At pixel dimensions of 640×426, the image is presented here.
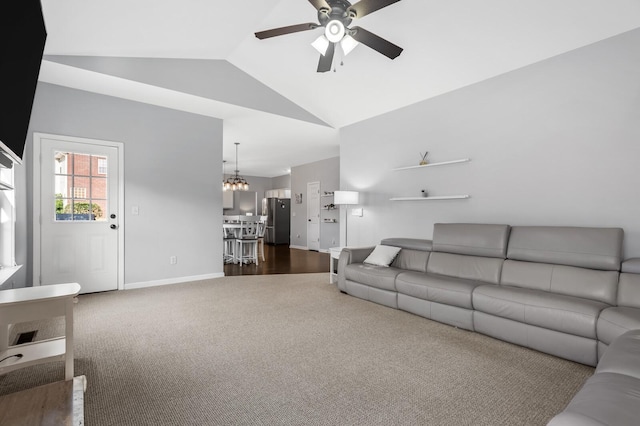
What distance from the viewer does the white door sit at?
9.19m

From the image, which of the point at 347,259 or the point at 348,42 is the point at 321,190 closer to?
the point at 347,259

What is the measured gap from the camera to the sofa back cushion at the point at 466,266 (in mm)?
3238

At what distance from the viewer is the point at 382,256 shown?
13.8 ft

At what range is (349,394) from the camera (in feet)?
6.31

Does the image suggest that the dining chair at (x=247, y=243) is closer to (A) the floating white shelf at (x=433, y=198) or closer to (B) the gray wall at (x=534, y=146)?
(B) the gray wall at (x=534, y=146)

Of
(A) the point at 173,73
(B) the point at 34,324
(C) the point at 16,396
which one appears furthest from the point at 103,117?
(C) the point at 16,396

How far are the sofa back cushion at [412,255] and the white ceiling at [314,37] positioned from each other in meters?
2.05

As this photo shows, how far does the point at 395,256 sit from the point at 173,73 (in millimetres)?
3797

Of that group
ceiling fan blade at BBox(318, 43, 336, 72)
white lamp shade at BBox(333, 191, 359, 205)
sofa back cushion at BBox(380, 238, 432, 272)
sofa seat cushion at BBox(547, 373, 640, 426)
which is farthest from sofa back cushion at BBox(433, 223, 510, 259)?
ceiling fan blade at BBox(318, 43, 336, 72)

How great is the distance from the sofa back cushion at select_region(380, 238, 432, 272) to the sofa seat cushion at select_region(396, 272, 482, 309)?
40 cm

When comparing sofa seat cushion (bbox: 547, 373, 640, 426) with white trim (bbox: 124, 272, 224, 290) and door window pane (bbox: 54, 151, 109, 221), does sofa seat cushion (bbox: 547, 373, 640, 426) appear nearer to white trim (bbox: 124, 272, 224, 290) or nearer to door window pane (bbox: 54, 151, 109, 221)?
white trim (bbox: 124, 272, 224, 290)

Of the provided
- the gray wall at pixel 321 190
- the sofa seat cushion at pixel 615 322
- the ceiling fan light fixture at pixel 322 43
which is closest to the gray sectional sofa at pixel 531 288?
the sofa seat cushion at pixel 615 322

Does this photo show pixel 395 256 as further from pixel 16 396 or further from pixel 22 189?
pixel 22 189

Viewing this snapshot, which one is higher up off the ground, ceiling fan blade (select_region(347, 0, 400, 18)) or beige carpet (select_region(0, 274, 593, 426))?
ceiling fan blade (select_region(347, 0, 400, 18))
